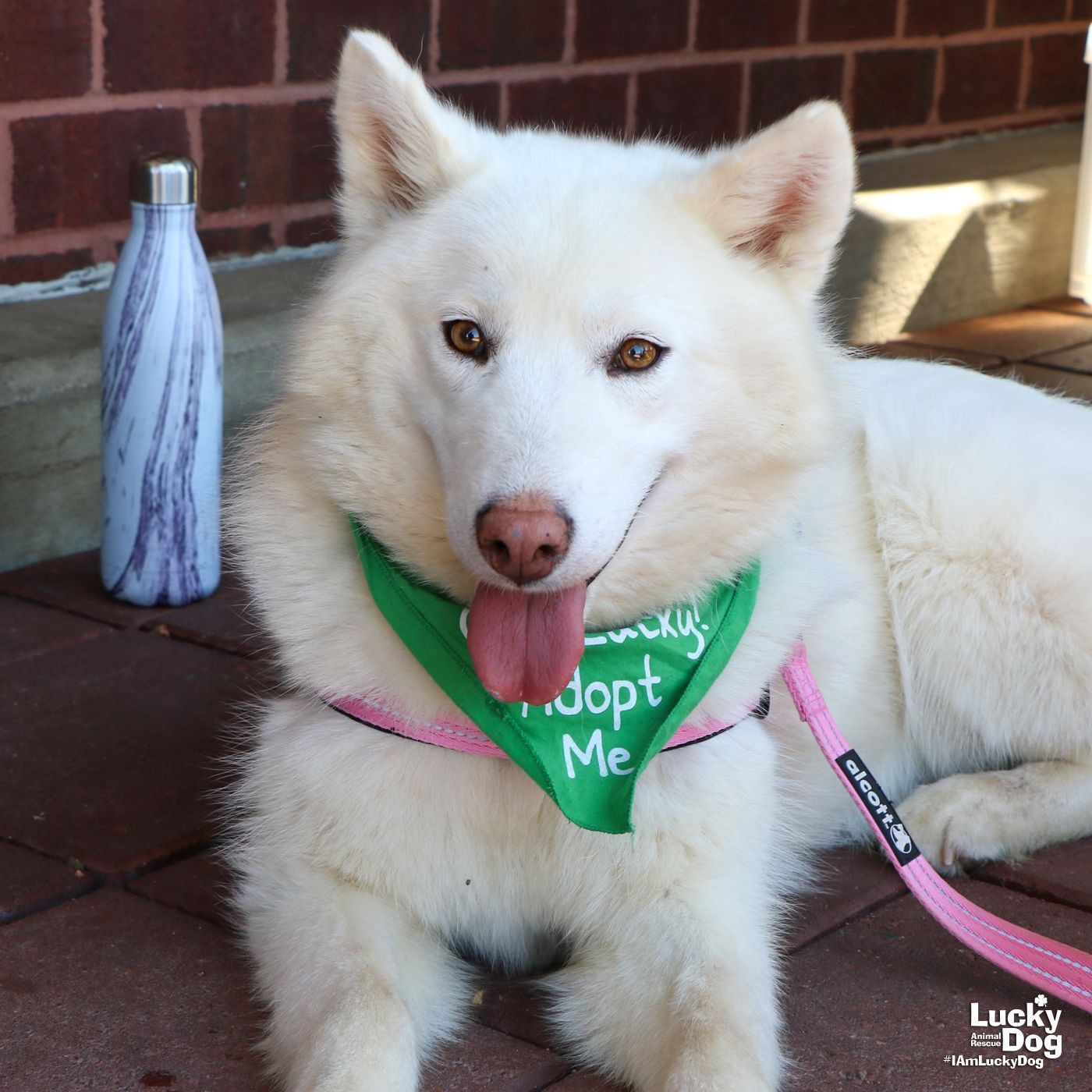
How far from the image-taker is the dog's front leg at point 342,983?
6.07 feet

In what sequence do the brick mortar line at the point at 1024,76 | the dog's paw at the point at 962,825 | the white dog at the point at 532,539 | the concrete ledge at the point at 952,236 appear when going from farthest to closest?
1. the brick mortar line at the point at 1024,76
2. the concrete ledge at the point at 952,236
3. the dog's paw at the point at 962,825
4. the white dog at the point at 532,539

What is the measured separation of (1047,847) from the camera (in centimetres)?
270

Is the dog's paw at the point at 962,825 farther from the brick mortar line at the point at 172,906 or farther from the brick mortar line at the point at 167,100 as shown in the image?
the brick mortar line at the point at 167,100

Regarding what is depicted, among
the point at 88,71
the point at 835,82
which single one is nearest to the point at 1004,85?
the point at 835,82

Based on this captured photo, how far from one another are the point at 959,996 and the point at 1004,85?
230 inches

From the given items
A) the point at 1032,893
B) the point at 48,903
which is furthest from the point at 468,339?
the point at 1032,893

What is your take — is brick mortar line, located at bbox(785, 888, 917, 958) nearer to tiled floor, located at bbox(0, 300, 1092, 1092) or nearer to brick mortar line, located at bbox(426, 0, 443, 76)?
tiled floor, located at bbox(0, 300, 1092, 1092)

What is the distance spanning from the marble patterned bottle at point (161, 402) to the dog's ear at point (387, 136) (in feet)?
4.34

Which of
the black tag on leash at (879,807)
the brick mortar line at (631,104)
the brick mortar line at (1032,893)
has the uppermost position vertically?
the brick mortar line at (631,104)

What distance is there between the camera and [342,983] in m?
1.95

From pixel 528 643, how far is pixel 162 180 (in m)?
1.90

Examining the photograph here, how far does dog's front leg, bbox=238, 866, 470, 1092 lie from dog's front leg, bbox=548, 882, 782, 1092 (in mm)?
199

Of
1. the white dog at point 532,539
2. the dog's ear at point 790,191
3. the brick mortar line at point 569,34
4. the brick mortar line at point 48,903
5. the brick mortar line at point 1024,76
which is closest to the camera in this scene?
the white dog at point 532,539

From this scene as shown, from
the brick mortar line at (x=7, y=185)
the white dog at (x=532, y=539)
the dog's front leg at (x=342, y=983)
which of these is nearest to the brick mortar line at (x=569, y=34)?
the brick mortar line at (x=7, y=185)
